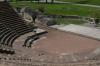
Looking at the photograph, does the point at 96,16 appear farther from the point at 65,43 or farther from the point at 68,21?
the point at 65,43

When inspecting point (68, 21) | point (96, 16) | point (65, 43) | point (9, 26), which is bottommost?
point (68, 21)

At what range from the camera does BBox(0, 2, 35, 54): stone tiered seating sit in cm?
3938

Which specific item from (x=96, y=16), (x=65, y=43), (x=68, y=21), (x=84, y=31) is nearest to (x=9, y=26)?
(x=65, y=43)

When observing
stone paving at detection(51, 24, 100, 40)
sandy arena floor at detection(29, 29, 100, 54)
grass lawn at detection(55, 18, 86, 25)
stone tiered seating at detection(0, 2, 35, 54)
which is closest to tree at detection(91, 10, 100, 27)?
grass lawn at detection(55, 18, 86, 25)

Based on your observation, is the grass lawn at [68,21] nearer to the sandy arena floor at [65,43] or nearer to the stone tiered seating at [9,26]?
the sandy arena floor at [65,43]

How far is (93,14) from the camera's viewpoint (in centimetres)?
6712

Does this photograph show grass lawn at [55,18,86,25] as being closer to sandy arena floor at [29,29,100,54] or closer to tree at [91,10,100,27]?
tree at [91,10,100,27]

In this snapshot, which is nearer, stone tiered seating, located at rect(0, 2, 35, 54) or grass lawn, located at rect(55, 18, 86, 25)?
stone tiered seating, located at rect(0, 2, 35, 54)

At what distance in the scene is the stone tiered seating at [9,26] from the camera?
39375 mm

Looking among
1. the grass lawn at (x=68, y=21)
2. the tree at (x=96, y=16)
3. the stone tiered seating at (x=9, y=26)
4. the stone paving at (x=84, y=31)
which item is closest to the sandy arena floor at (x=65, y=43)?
the stone paving at (x=84, y=31)

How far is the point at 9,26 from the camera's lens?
142 ft

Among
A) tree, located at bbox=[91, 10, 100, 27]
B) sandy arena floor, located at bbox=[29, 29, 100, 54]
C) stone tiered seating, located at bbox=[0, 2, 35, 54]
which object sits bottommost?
tree, located at bbox=[91, 10, 100, 27]

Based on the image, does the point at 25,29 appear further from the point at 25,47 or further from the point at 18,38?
the point at 25,47

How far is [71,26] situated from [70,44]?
10945 mm
